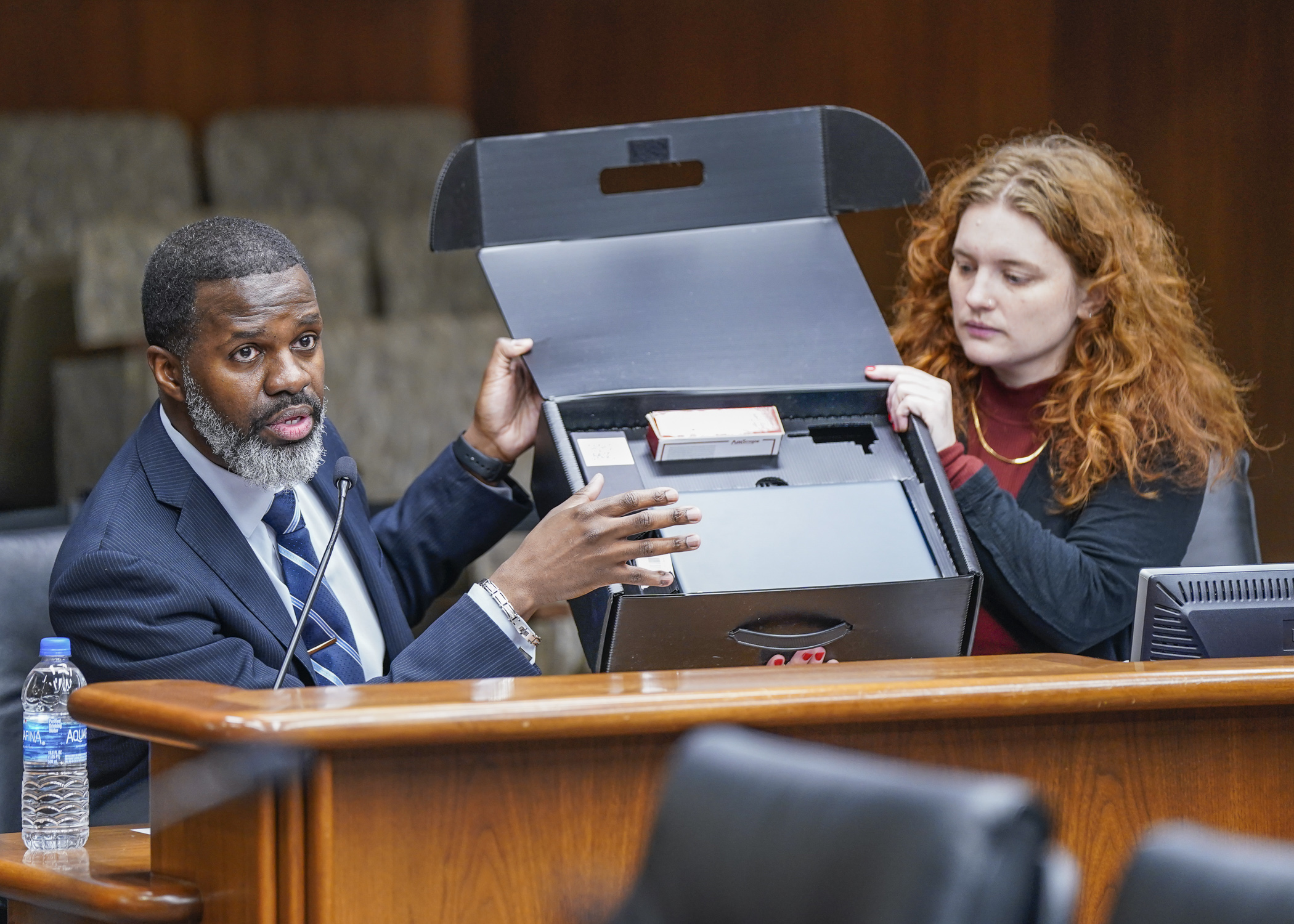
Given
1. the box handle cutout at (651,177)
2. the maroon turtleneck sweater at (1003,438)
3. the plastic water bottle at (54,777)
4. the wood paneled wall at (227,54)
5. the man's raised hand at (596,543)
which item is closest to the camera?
the plastic water bottle at (54,777)

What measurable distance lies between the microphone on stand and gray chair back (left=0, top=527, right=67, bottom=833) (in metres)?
0.33

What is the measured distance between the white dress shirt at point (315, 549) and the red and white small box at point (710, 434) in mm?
236

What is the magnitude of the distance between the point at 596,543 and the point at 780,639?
204mm

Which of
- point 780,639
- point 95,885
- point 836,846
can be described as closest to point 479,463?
point 780,639

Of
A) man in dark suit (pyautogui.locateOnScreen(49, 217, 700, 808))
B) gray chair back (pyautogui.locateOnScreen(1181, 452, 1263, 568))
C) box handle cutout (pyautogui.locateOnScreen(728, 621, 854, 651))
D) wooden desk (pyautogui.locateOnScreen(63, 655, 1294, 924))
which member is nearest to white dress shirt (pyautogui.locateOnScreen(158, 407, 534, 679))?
man in dark suit (pyautogui.locateOnScreen(49, 217, 700, 808))

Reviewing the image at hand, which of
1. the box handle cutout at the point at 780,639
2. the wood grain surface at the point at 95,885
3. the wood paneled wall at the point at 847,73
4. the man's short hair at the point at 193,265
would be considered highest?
the wood paneled wall at the point at 847,73

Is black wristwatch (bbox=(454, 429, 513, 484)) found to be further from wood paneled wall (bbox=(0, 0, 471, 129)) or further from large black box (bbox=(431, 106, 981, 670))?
wood paneled wall (bbox=(0, 0, 471, 129))

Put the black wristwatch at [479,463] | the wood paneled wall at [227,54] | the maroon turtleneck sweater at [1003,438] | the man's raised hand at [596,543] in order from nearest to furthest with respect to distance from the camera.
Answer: the man's raised hand at [596,543] → the maroon turtleneck sweater at [1003,438] → the black wristwatch at [479,463] → the wood paneled wall at [227,54]

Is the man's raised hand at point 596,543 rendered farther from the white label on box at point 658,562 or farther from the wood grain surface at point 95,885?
the wood grain surface at point 95,885

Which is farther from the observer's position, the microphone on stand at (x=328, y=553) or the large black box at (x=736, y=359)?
the large black box at (x=736, y=359)

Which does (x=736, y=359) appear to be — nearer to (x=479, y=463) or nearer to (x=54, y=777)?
(x=479, y=463)

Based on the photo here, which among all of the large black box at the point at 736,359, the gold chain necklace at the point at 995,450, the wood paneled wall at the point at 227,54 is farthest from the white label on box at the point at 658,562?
the wood paneled wall at the point at 227,54

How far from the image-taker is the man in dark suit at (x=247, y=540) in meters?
1.47

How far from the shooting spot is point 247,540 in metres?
1.63
